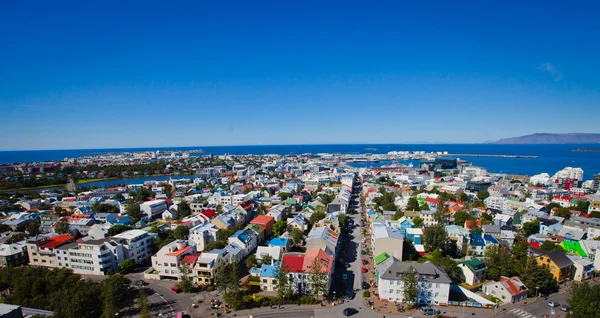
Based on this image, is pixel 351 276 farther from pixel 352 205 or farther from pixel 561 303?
pixel 352 205

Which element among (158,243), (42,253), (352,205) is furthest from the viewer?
(352,205)

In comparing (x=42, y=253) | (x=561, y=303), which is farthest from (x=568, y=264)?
(x=42, y=253)

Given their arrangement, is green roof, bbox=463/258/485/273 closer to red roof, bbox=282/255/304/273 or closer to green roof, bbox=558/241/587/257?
green roof, bbox=558/241/587/257

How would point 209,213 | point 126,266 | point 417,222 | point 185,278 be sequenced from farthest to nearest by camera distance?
point 209,213 → point 417,222 → point 126,266 → point 185,278

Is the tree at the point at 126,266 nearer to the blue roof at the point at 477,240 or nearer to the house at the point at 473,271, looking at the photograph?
the house at the point at 473,271

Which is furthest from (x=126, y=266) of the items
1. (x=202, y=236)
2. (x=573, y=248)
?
(x=573, y=248)

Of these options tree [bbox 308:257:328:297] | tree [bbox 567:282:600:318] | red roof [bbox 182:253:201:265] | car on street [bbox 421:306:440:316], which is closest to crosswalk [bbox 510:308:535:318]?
tree [bbox 567:282:600:318]

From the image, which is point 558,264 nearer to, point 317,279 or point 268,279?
point 317,279
